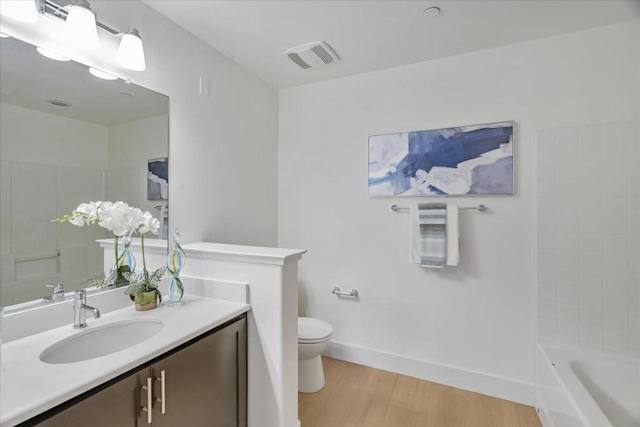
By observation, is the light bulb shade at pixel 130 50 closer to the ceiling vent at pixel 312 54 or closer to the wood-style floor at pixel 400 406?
the ceiling vent at pixel 312 54

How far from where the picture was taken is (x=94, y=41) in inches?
52.2

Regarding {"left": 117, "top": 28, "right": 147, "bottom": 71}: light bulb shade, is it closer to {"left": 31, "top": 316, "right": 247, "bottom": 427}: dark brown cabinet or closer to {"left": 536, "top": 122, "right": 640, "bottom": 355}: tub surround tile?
{"left": 31, "top": 316, "right": 247, "bottom": 427}: dark brown cabinet

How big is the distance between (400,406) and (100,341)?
69.8 inches

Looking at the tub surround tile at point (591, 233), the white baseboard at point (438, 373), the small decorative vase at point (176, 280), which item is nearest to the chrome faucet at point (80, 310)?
the small decorative vase at point (176, 280)

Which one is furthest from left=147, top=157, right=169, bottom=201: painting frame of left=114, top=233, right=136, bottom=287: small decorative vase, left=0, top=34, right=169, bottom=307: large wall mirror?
left=114, top=233, right=136, bottom=287: small decorative vase

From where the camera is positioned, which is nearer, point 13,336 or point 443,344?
point 13,336

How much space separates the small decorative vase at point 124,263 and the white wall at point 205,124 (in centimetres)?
30

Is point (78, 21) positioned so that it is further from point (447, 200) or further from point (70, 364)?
point (447, 200)

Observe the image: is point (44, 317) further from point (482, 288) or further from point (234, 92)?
point (482, 288)

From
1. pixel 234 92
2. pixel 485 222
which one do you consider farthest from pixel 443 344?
pixel 234 92

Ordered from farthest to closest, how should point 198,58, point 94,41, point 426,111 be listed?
point 426,111 → point 198,58 → point 94,41

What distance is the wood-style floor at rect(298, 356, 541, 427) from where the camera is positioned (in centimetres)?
180

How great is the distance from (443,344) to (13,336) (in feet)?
7.94

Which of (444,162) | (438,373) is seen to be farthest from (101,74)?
(438,373)
